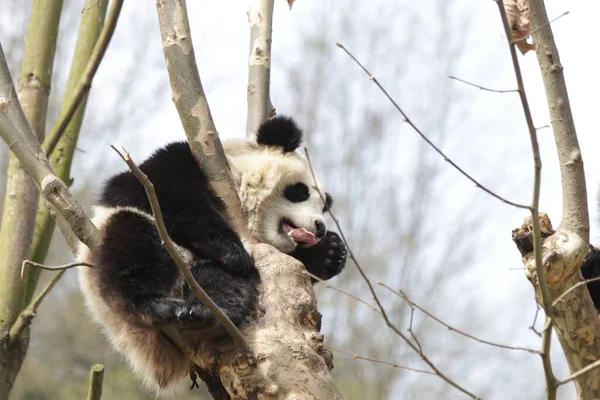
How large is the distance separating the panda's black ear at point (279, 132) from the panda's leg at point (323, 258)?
0.53 m

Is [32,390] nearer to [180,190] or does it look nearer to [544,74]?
[180,190]

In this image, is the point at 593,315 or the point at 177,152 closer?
the point at 593,315

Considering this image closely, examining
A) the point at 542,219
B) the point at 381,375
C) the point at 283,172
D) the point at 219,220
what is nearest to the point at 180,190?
the point at 219,220

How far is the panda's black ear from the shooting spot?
3764mm

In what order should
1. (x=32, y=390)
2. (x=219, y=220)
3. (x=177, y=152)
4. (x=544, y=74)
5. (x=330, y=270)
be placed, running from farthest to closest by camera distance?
(x=32, y=390) → (x=330, y=270) → (x=177, y=152) → (x=219, y=220) → (x=544, y=74)

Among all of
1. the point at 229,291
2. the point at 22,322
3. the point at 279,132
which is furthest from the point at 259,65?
the point at 22,322

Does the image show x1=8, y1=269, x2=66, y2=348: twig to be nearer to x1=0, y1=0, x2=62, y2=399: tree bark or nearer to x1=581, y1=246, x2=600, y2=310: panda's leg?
x1=0, y1=0, x2=62, y2=399: tree bark

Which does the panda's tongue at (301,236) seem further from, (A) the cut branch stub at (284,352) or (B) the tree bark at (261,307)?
(A) the cut branch stub at (284,352)

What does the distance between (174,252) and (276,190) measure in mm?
1854

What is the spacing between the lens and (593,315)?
10.1ft

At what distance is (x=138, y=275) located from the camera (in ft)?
9.22

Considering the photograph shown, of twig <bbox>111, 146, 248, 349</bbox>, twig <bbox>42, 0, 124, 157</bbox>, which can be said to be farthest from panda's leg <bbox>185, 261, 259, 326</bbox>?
twig <bbox>42, 0, 124, 157</bbox>

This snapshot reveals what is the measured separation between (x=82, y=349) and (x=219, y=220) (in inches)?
415

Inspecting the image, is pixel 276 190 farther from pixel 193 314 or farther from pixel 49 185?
pixel 49 185
